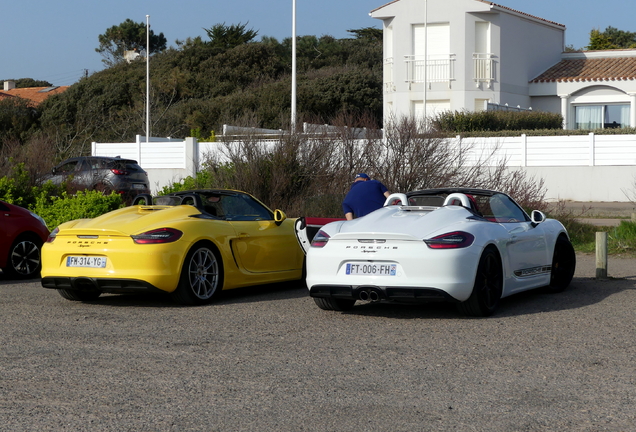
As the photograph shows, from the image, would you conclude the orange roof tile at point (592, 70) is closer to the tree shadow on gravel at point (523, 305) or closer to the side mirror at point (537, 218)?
the tree shadow on gravel at point (523, 305)

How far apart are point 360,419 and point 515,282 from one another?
466 cm

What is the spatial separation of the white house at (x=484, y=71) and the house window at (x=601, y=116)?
0.05 meters

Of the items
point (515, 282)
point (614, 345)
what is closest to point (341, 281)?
point (515, 282)

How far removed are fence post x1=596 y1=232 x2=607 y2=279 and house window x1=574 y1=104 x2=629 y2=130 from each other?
30.4 m

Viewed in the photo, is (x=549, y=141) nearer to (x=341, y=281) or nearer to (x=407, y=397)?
(x=341, y=281)

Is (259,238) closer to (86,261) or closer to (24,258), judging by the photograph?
(86,261)

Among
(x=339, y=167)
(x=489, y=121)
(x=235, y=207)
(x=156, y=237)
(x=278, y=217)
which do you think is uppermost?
(x=489, y=121)

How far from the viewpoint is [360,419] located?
497 centimetres

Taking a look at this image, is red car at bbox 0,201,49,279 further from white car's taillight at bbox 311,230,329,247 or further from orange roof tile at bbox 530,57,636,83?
orange roof tile at bbox 530,57,636,83

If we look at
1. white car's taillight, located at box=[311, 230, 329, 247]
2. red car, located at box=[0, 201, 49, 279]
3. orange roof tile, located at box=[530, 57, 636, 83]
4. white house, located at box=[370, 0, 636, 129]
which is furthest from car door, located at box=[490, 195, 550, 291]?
orange roof tile, located at box=[530, 57, 636, 83]

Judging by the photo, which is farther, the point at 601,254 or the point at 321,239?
the point at 601,254

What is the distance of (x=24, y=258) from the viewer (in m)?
12.5

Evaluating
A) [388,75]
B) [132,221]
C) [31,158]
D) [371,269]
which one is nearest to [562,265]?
[371,269]

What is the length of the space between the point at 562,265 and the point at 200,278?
434cm
